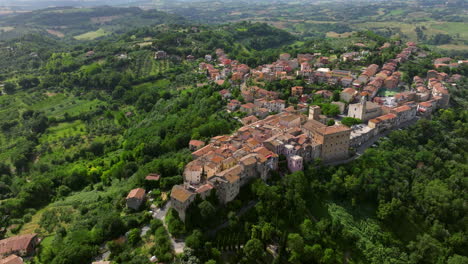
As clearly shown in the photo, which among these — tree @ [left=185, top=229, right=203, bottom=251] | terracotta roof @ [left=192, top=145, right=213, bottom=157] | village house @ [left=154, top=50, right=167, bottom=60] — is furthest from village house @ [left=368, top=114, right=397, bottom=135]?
village house @ [left=154, top=50, right=167, bottom=60]

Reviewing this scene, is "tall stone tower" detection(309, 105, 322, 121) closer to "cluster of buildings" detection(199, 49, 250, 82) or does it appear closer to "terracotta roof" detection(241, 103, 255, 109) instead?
"terracotta roof" detection(241, 103, 255, 109)

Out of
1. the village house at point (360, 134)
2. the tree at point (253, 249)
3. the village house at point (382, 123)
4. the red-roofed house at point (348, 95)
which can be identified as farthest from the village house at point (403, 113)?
the tree at point (253, 249)

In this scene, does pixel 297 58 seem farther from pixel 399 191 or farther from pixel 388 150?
pixel 399 191

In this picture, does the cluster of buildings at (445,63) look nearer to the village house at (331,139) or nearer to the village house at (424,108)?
the village house at (424,108)

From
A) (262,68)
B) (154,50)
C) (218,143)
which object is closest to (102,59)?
(154,50)

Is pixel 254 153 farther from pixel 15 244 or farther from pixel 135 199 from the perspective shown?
pixel 15 244

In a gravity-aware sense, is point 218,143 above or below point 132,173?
above
